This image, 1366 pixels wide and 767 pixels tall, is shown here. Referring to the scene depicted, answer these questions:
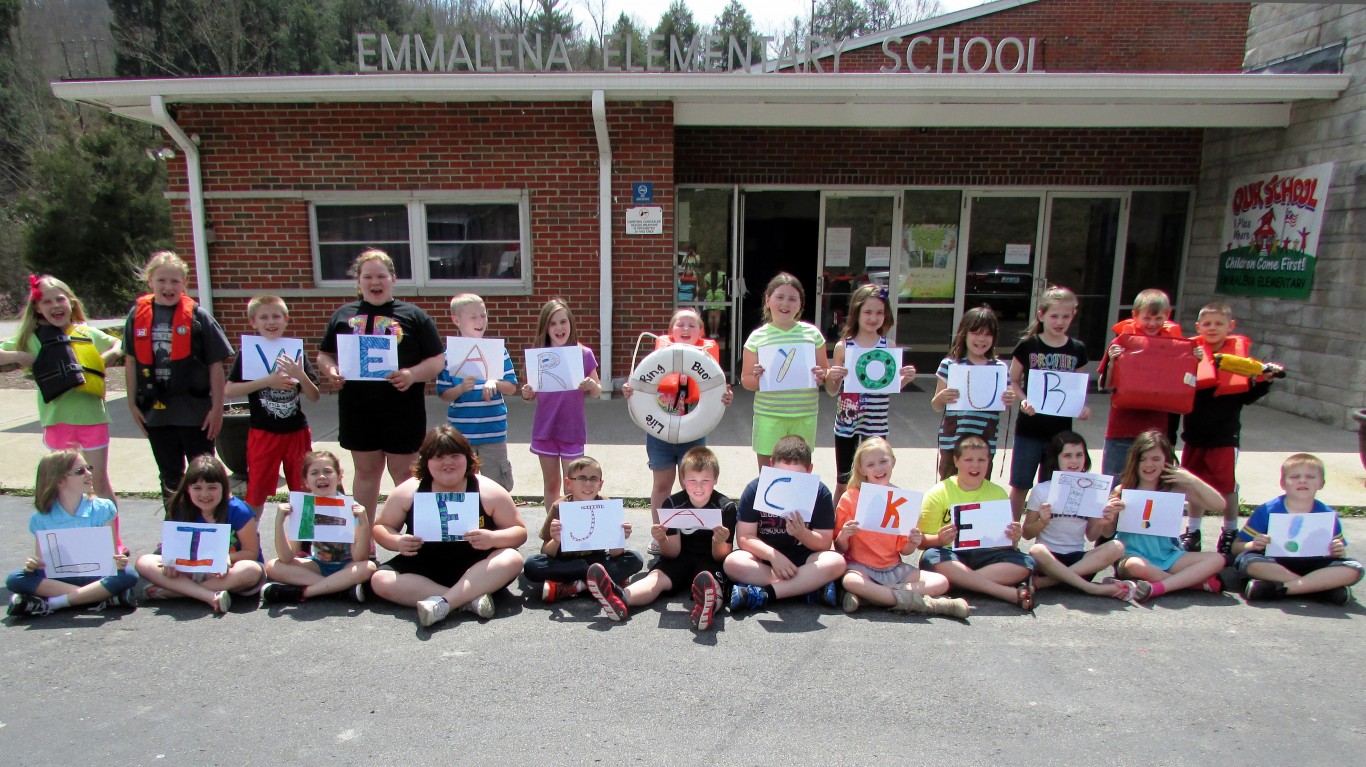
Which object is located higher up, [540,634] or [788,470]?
[788,470]

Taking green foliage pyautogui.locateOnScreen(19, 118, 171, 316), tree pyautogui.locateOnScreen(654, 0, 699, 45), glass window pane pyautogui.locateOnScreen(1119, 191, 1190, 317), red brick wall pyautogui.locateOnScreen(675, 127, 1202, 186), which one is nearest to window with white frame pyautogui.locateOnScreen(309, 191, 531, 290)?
red brick wall pyautogui.locateOnScreen(675, 127, 1202, 186)

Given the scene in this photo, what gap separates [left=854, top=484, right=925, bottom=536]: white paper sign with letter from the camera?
12.1ft

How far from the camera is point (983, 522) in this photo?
3.79 meters

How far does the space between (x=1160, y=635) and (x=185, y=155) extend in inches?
360

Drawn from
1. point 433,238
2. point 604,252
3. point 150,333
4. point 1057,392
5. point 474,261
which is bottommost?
point 1057,392

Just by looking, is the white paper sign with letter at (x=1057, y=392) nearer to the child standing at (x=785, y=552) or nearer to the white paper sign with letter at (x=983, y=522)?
the white paper sign with letter at (x=983, y=522)

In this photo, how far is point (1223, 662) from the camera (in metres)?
3.21

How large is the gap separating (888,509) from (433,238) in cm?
617

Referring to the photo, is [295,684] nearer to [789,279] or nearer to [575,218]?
[789,279]

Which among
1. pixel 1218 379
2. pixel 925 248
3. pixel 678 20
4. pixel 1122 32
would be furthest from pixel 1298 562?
pixel 678 20

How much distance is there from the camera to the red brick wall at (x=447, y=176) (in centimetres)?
773

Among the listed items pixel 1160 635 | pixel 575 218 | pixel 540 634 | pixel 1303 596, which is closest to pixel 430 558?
pixel 540 634

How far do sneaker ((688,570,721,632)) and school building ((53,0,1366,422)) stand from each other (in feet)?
15.6

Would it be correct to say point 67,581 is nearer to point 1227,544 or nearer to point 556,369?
point 556,369
